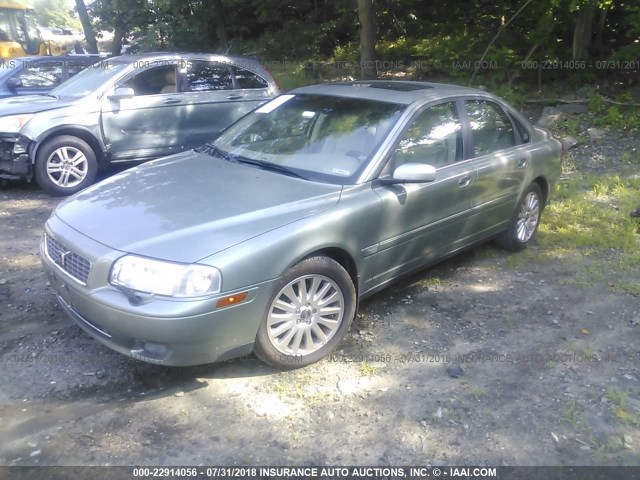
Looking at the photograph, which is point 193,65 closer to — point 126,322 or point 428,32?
point 126,322

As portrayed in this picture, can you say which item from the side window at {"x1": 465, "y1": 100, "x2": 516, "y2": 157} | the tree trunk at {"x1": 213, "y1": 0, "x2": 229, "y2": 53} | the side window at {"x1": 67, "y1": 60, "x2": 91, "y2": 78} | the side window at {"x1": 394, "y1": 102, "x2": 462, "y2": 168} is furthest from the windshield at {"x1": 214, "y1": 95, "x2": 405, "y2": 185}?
the tree trunk at {"x1": 213, "y1": 0, "x2": 229, "y2": 53}

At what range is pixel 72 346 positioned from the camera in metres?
3.77

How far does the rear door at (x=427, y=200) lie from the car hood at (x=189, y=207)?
0.49 m

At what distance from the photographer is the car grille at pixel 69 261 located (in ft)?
10.5

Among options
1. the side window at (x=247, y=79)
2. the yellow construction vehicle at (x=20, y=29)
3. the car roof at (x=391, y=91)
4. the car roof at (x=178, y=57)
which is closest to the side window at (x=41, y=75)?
the car roof at (x=178, y=57)

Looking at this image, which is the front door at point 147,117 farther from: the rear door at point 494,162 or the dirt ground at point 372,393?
the rear door at point 494,162

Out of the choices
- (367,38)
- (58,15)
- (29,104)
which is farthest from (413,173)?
(58,15)

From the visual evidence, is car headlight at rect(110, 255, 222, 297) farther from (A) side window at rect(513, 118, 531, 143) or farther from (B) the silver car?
(A) side window at rect(513, 118, 531, 143)

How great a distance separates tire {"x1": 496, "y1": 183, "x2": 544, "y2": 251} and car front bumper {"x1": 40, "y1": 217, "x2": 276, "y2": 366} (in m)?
2.99

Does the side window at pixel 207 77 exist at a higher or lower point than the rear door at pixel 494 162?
higher

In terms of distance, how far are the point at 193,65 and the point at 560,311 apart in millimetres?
5504

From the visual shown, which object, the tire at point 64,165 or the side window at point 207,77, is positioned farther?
the side window at point 207,77

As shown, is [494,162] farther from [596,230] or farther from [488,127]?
[596,230]

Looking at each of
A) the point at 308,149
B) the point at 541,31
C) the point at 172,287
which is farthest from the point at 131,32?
the point at 172,287
